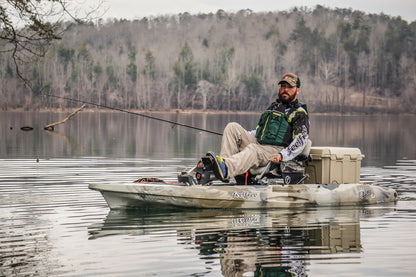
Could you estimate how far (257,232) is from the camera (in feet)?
30.2

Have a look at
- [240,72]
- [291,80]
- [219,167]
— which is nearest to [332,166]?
[291,80]

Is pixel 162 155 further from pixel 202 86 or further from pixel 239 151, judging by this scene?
pixel 202 86

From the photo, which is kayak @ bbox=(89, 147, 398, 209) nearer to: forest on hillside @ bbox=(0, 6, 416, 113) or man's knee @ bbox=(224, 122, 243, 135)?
man's knee @ bbox=(224, 122, 243, 135)

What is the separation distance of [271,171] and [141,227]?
8.62ft

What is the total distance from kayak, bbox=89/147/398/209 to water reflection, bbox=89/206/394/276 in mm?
157

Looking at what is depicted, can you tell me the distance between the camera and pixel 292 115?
428 inches

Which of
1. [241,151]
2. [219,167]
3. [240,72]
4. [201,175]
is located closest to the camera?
[219,167]

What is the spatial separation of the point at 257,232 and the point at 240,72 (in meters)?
115

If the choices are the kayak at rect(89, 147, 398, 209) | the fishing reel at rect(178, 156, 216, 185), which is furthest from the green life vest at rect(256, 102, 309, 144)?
the fishing reel at rect(178, 156, 216, 185)

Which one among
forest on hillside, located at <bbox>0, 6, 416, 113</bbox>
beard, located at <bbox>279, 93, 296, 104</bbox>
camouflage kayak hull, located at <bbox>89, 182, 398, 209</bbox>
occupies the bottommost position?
camouflage kayak hull, located at <bbox>89, 182, 398, 209</bbox>

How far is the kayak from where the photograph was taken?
10.5m

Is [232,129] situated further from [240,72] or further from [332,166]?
[240,72]

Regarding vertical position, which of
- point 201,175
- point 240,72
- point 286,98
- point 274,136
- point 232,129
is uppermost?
point 240,72

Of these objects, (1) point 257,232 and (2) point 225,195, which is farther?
(2) point 225,195
